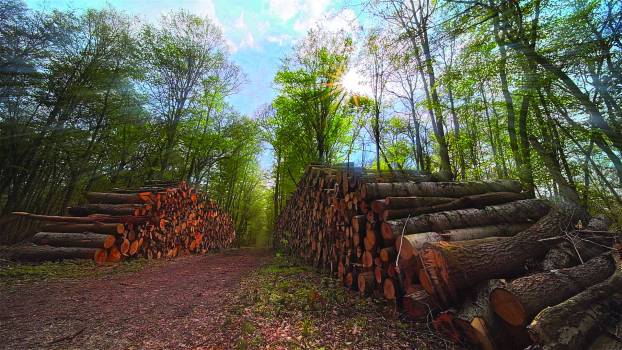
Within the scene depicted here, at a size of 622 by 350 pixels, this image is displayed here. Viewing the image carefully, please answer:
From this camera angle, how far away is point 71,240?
696 cm

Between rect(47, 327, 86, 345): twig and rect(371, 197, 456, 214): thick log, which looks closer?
rect(47, 327, 86, 345): twig

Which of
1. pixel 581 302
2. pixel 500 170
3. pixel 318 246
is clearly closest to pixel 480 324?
pixel 581 302

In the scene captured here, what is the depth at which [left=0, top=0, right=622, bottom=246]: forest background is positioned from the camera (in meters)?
6.48

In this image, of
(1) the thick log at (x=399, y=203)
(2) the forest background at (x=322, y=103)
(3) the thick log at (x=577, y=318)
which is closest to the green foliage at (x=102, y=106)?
(2) the forest background at (x=322, y=103)

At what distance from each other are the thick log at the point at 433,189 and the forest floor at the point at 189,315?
1752mm

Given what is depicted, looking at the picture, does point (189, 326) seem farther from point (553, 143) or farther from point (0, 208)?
point (0, 208)

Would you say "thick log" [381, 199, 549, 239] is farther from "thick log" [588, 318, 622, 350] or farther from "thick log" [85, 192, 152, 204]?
"thick log" [85, 192, 152, 204]

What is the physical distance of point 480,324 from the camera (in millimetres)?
2457

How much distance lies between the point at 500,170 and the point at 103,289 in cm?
1357

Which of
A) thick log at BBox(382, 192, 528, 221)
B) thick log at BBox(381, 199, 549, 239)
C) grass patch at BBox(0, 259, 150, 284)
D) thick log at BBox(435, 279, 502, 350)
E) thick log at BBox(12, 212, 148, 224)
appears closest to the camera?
thick log at BBox(435, 279, 502, 350)

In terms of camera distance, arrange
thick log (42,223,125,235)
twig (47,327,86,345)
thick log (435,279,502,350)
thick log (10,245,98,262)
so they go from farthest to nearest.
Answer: thick log (42,223,125,235), thick log (10,245,98,262), twig (47,327,86,345), thick log (435,279,502,350)

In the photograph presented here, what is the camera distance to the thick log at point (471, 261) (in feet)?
9.32

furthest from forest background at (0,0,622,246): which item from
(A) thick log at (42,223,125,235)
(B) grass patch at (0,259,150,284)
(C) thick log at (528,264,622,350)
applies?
(B) grass patch at (0,259,150,284)

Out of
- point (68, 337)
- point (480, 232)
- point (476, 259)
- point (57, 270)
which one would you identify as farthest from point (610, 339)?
point (57, 270)
